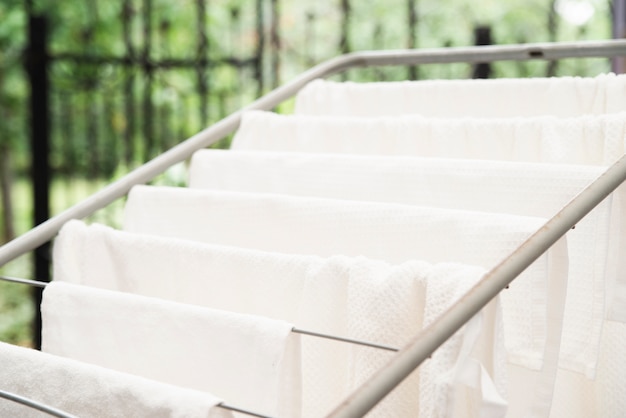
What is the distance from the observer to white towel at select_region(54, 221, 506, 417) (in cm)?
112

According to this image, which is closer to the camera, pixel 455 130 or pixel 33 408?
pixel 33 408

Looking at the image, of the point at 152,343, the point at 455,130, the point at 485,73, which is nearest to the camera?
the point at 152,343

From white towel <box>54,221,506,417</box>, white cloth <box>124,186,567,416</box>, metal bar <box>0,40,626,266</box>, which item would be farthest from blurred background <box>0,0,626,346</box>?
white towel <box>54,221,506,417</box>

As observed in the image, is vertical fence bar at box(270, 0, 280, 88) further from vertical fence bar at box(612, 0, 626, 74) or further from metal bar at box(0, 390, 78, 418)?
metal bar at box(0, 390, 78, 418)

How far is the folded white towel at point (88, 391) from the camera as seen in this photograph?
1068 millimetres

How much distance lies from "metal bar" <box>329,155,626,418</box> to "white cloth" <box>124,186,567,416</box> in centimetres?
9

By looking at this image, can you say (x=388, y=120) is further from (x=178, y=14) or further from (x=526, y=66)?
(x=178, y=14)

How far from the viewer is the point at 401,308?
118 cm

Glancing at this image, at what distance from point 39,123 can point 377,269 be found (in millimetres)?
2282

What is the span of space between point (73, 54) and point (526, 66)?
2.15 metres

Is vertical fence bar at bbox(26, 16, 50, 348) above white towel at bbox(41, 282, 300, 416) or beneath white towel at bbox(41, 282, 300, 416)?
above

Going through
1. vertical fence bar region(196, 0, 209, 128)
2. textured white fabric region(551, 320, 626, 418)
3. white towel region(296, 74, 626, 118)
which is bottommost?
textured white fabric region(551, 320, 626, 418)

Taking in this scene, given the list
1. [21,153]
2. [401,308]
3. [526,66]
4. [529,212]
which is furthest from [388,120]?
[21,153]

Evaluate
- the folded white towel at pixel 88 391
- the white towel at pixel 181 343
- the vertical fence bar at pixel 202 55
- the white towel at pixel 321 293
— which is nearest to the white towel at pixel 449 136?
the white towel at pixel 321 293
